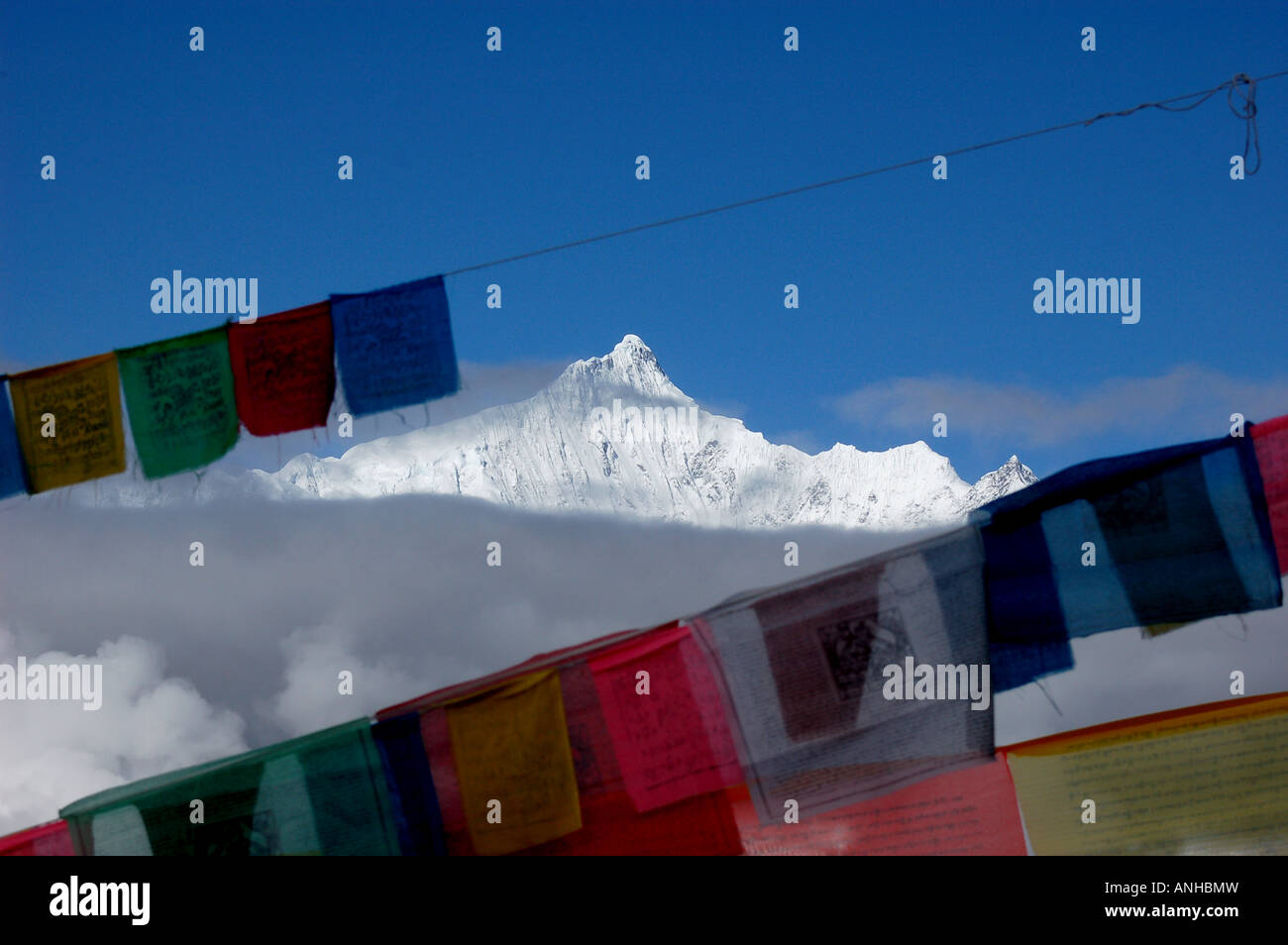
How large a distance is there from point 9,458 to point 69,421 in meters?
0.29

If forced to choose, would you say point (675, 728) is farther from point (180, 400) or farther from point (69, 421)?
point (69, 421)

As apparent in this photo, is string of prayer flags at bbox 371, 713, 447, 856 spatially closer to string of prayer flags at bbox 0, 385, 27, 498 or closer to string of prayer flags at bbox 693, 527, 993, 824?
string of prayer flags at bbox 693, 527, 993, 824

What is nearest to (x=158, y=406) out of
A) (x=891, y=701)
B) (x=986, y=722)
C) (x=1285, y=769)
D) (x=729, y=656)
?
(x=729, y=656)

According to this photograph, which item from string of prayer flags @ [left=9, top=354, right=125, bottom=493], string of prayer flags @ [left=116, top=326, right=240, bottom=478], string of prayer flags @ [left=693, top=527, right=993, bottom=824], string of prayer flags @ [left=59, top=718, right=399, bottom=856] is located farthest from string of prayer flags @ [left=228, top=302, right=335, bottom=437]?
string of prayer flags @ [left=693, top=527, right=993, bottom=824]

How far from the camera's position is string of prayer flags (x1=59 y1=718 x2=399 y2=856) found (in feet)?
12.1

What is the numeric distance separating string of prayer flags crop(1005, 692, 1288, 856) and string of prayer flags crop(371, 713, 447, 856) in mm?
1953

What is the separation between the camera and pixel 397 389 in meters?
4.32

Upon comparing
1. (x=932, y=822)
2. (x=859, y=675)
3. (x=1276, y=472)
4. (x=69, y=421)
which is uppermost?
(x=69, y=421)

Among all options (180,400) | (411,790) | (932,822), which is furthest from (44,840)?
(932,822)

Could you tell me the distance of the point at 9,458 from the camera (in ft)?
14.4

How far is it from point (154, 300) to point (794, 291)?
263cm

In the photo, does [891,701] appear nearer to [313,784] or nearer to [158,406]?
[313,784]

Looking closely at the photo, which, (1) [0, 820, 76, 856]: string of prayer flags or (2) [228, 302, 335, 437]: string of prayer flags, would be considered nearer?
(1) [0, 820, 76, 856]: string of prayer flags

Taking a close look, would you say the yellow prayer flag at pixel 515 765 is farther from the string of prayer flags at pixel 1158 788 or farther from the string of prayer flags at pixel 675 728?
the string of prayer flags at pixel 1158 788
